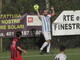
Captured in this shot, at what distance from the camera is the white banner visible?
61.0ft

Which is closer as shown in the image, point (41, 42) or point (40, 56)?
point (40, 56)

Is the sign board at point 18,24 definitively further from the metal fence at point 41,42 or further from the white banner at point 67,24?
the white banner at point 67,24

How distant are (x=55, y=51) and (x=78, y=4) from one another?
316 cm

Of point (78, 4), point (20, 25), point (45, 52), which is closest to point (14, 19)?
point (20, 25)

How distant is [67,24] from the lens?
18719mm

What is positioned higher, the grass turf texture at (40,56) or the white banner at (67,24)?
the white banner at (67,24)

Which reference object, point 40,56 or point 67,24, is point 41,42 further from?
point 40,56

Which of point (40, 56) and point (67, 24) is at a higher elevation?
point (67, 24)

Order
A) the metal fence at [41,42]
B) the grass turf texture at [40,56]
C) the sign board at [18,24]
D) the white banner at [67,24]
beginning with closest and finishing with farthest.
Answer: the grass turf texture at [40,56], the sign board at [18,24], the metal fence at [41,42], the white banner at [67,24]

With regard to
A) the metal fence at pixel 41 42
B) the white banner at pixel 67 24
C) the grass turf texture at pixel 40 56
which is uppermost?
the white banner at pixel 67 24

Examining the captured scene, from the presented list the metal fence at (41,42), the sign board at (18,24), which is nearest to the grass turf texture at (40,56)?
the metal fence at (41,42)

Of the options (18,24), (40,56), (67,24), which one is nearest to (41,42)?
(18,24)

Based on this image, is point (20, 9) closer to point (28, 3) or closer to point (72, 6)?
point (28, 3)

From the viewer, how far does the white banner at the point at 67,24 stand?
1859 cm
